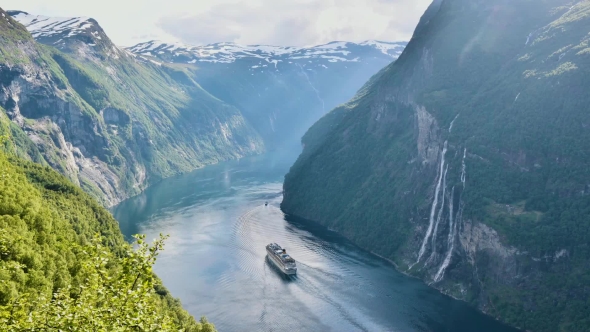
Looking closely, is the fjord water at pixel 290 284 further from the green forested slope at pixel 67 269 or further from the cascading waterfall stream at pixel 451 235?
the green forested slope at pixel 67 269

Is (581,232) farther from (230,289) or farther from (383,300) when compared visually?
(230,289)

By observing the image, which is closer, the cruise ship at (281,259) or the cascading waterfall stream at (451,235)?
the cascading waterfall stream at (451,235)

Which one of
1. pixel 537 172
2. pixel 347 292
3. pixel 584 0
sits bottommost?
pixel 347 292

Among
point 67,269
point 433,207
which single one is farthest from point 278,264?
point 67,269

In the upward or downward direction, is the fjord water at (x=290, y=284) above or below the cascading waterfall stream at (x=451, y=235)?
below

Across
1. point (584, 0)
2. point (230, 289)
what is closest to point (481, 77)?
point (584, 0)

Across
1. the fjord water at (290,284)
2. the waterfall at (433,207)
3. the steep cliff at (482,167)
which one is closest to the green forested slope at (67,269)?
the fjord water at (290,284)

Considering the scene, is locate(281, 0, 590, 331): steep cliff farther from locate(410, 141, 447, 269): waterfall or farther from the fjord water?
the fjord water
